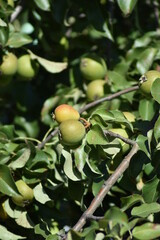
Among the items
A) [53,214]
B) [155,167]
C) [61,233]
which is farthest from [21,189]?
[155,167]

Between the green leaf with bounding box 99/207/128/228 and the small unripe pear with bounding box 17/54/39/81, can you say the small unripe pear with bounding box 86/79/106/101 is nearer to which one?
the small unripe pear with bounding box 17/54/39/81

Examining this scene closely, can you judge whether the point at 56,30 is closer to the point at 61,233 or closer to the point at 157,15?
the point at 157,15

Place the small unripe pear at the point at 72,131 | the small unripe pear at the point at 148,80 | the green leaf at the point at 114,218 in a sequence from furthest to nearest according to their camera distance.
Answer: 1. the small unripe pear at the point at 148,80
2. the small unripe pear at the point at 72,131
3. the green leaf at the point at 114,218

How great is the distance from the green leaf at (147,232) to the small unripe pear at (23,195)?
488 millimetres

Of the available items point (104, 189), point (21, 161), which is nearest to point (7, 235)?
point (21, 161)

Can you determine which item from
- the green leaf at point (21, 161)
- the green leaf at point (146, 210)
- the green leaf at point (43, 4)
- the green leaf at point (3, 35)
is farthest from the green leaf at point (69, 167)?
the green leaf at point (43, 4)

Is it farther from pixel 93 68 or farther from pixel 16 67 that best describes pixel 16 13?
pixel 93 68

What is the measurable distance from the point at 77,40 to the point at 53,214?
97cm

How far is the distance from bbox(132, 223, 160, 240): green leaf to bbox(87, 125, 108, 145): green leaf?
29 centimetres

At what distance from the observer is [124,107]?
229 cm

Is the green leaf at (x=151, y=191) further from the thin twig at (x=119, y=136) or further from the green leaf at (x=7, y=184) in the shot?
the green leaf at (x=7, y=184)

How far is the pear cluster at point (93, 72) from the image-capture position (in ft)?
7.86

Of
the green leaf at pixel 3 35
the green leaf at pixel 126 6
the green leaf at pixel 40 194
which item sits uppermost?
the green leaf at pixel 3 35

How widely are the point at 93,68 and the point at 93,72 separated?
0.02 meters
